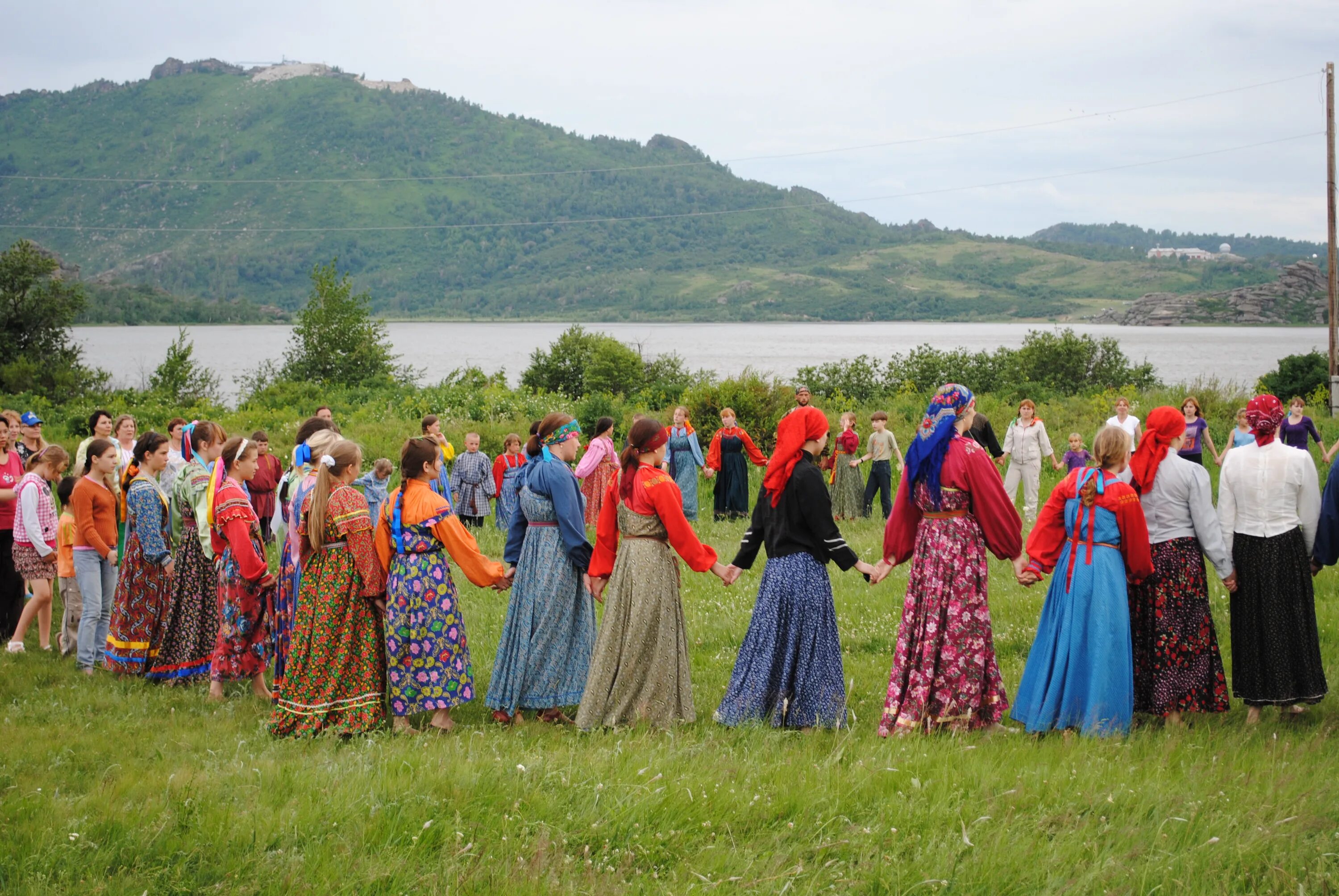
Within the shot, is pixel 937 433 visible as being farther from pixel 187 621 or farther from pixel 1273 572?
pixel 187 621

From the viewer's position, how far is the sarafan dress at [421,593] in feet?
21.4

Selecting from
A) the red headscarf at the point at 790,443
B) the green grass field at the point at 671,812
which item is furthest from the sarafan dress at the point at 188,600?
the red headscarf at the point at 790,443

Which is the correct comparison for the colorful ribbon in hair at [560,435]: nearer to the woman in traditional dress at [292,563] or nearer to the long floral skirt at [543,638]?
the long floral skirt at [543,638]

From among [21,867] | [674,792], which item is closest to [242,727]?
[21,867]

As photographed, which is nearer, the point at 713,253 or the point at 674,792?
the point at 674,792

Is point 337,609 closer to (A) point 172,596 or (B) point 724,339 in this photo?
(A) point 172,596

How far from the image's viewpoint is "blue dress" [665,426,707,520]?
1631 cm

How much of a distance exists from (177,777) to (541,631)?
2.49 metres

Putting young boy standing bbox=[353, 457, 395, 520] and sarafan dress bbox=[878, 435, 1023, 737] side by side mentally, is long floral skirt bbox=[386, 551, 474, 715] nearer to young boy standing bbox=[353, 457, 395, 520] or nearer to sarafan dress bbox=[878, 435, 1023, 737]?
sarafan dress bbox=[878, 435, 1023, 737]

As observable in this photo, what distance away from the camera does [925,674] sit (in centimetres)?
634

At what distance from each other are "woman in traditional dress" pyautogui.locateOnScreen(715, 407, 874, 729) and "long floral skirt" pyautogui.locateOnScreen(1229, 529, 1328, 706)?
8.80 feet

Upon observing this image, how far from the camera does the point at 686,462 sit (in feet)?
54.1

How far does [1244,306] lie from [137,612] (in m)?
120

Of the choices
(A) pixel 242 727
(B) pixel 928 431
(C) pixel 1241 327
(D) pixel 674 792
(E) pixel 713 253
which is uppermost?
(E) pixel 713 253
